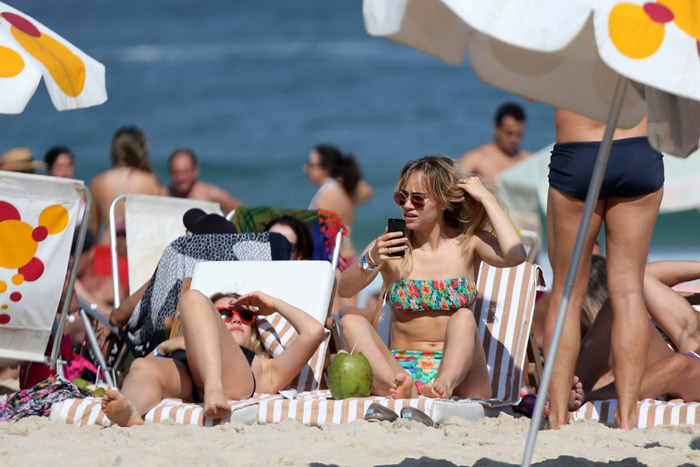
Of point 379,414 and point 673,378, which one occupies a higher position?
point 673,378

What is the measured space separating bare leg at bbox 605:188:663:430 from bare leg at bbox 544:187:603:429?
81mm

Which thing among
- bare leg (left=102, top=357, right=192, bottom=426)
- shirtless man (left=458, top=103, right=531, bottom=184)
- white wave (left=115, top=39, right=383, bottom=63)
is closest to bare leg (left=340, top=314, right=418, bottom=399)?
bare leg (left=102, top=357, right=192, bottom=426)

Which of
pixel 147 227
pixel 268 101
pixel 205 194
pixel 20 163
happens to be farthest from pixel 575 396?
pixel 268 101

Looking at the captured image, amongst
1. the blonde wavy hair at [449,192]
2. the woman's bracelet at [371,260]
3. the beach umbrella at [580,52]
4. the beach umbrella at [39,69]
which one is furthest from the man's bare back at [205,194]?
the beach umbrella at [580,52]

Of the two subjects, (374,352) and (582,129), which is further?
(374,352)

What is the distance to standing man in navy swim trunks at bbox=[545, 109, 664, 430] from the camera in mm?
3457

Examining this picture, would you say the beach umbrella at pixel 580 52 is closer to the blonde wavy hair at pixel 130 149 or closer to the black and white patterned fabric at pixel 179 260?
the black and white patterned fabric at pixel 179 260

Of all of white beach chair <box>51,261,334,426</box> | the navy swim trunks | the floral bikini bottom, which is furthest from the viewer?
white beach chair <box>51,261,334,426</box>

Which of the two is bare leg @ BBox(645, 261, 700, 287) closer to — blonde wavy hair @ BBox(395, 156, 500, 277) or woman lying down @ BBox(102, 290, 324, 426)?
blonde wavy hair @ BBox(395, 156, 500, 277)

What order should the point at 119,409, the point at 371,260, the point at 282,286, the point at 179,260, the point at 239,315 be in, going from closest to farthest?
the point at 119,409 → the point at 371,260 → the point at 239,315 → the point at 282,286 → the point at 179,260

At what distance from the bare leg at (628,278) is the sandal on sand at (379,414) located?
844 millimetres

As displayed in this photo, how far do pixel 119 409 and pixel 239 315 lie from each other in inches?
38.3

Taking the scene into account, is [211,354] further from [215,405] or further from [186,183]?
[186,183]

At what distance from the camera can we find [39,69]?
153 inches
